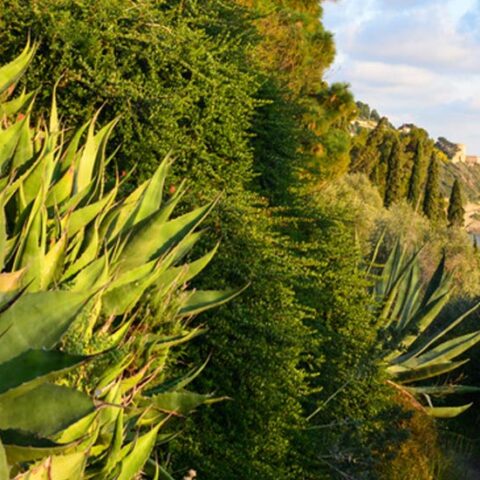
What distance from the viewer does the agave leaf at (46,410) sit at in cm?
270

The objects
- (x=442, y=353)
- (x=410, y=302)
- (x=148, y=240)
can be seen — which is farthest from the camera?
(x=410, y=302)

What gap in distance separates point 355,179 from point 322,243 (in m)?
26.1

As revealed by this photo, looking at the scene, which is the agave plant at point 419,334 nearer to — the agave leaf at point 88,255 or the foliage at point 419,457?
the foliage at point 419,457

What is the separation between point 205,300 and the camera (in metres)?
4.70

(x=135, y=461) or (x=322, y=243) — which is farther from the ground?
(x=322, y=243)

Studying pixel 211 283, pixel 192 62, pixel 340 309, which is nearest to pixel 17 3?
pixel 192 62

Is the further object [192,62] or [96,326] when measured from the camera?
[192,62]

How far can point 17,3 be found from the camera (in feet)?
21.0

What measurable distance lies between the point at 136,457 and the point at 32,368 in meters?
0.73

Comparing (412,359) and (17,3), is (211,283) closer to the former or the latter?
(17,3)

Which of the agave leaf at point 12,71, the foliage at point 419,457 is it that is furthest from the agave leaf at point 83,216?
the foliage at point 419,457

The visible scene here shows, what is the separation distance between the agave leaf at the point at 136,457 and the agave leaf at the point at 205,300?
1.36 meters

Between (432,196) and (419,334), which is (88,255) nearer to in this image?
(419,334)

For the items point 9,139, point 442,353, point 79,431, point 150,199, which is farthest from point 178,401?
point 442,353
